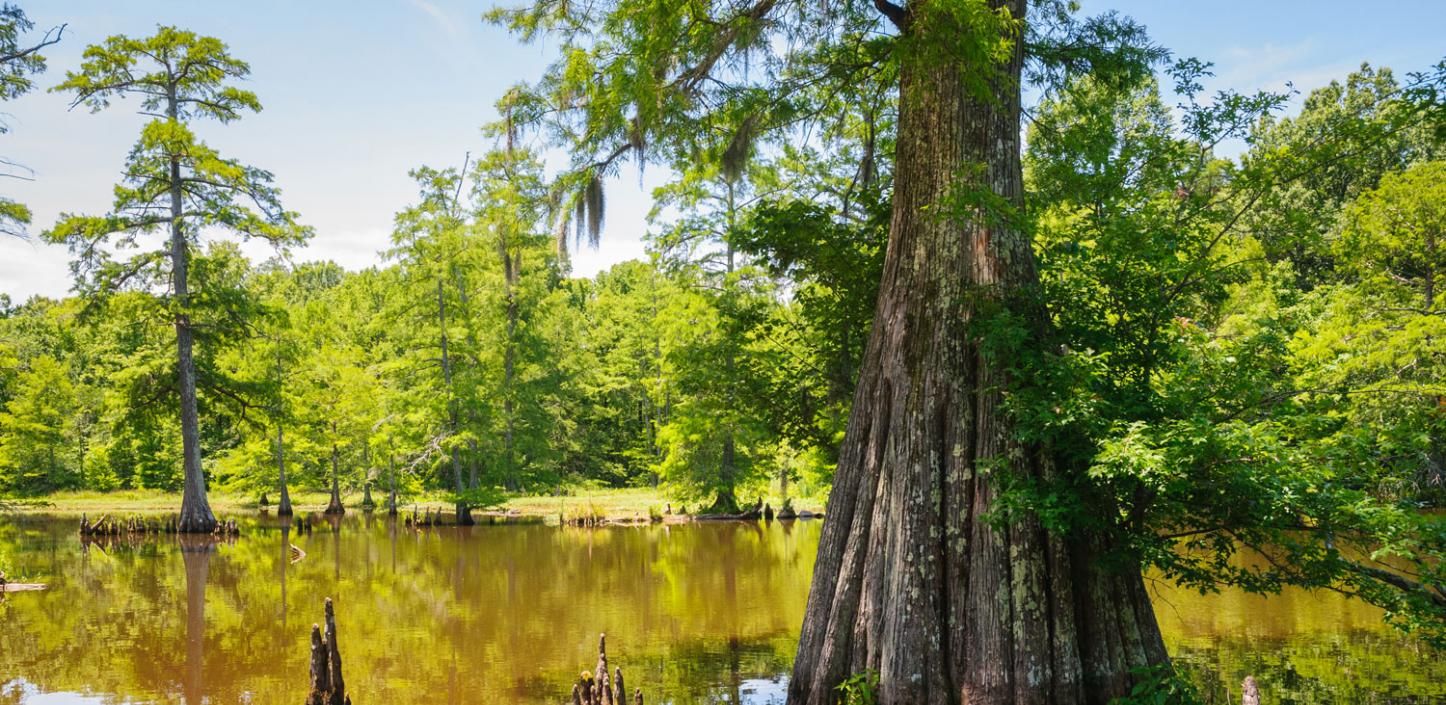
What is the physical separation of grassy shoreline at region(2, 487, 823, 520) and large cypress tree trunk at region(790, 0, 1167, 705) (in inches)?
843

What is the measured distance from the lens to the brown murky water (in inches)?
311

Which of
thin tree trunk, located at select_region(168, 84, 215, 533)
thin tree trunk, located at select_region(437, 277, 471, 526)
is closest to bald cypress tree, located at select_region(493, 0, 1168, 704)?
thin tree trunk, located at select_region(168, 84, 215, 533)

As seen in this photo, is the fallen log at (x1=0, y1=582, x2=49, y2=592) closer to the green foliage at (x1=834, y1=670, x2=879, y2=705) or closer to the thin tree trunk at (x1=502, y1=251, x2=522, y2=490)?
the green foliage at (x1=834, y1=670, x2=879, y2=705)

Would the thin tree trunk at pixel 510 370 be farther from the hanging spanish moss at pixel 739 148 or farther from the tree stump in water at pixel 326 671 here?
the tree stump in water at pixel 326 671

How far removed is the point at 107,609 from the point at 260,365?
2014 centimetres

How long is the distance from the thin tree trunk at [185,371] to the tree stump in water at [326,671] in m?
19.0

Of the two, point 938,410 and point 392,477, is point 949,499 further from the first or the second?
point 392,477

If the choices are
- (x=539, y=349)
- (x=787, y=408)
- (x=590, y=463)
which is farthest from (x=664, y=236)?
(x=590, y=463)

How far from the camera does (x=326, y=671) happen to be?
20.9ft

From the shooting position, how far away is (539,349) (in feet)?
101

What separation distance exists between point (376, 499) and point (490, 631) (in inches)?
1144

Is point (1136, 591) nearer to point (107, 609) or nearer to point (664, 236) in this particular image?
point (107, 609)

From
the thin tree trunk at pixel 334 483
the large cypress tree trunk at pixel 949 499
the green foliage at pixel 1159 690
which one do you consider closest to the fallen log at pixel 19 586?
the large cypress tree trunk at pixel 949 499

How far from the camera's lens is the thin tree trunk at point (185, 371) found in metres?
22.6
